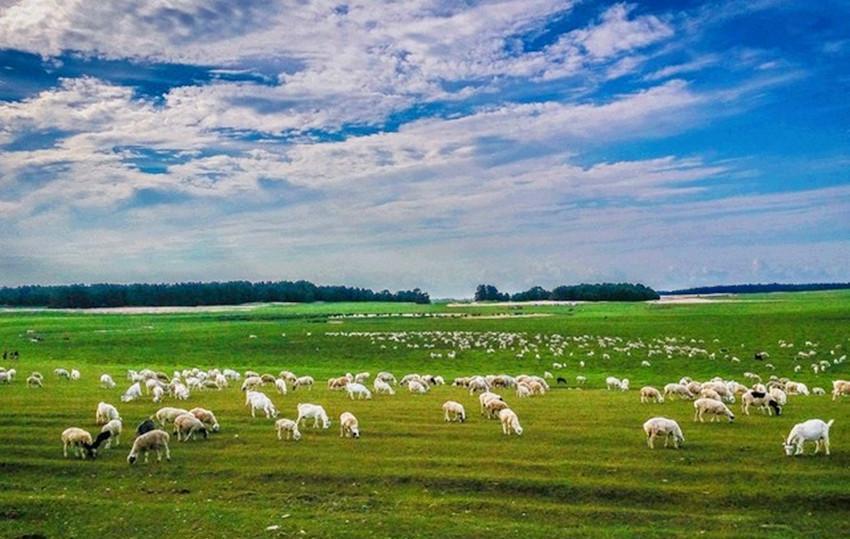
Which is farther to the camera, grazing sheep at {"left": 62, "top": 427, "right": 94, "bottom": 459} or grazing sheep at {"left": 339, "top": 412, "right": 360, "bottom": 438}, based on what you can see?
grazing sheep at {"left": 339, "top": 412, "right": 360, "bottom": 438}

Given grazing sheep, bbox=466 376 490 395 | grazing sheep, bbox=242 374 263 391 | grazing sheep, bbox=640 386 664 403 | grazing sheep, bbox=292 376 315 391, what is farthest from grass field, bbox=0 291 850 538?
grazing sheep, bbox=292 376 315 391

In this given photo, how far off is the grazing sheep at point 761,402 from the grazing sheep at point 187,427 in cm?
2322

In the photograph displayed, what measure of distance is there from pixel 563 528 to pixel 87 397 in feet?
101

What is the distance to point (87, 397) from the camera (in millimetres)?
38750

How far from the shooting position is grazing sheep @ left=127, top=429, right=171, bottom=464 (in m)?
23.1

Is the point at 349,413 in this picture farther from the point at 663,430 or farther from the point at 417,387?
the point at 417,387

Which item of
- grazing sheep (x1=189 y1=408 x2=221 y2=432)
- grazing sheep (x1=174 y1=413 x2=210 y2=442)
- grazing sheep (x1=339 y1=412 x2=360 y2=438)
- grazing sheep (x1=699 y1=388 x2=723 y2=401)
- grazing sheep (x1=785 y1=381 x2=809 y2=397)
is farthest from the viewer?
grazing sheep (x1=785 y1=381 x2=809 y2=397)

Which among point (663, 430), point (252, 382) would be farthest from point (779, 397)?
point (252, 382)

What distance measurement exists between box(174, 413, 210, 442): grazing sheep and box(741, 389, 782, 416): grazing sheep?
76.2ft

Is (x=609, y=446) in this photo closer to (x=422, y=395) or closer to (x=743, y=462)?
(x=743, y=462)

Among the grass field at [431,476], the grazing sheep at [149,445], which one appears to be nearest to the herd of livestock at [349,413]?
the grazing sheep at [149,445]

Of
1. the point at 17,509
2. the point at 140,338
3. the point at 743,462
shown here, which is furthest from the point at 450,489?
the point at 140,338

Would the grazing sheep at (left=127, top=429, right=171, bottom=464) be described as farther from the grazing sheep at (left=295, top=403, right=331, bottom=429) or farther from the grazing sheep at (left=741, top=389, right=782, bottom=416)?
the grazing sheep at (left=741, top=389, right=782, bottom=416)

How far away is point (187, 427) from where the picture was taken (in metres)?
26.7
